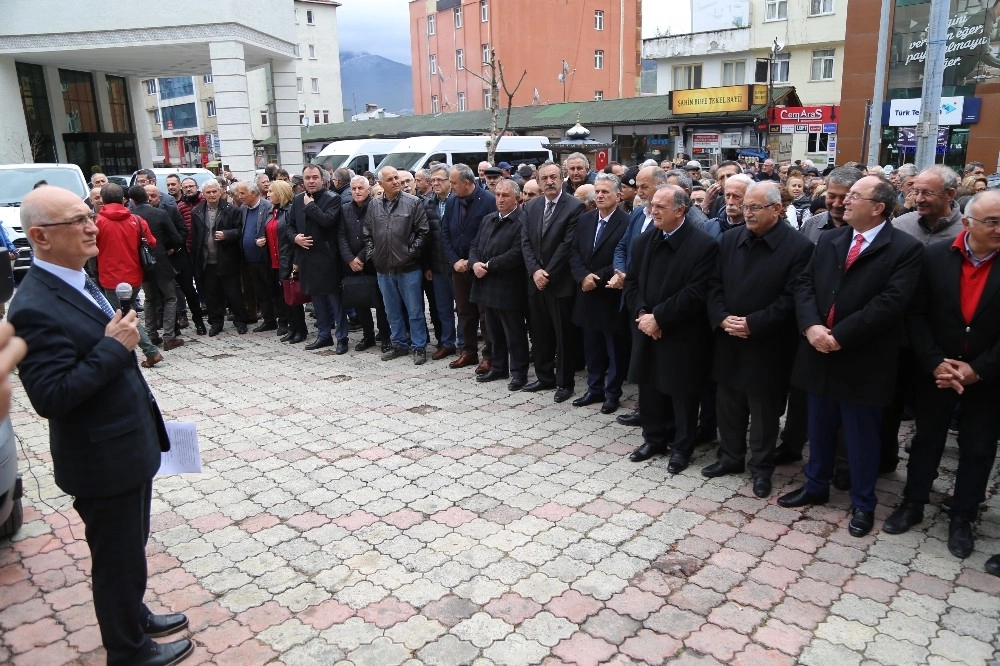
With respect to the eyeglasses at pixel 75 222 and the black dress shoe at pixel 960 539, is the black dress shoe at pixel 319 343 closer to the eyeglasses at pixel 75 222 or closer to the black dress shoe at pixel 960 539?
the eyeglasses at pixel 75 222

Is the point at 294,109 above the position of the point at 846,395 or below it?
above

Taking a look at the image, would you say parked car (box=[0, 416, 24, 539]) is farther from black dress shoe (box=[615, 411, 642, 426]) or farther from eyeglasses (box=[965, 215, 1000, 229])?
eyeglasses (box=[965, 215, 1000, 229])

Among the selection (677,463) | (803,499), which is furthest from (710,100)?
(803,499)

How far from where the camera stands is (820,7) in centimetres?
3531

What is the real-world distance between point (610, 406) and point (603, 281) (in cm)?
110

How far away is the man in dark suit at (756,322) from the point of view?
14.3 ft

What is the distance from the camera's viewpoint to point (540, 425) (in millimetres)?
5922

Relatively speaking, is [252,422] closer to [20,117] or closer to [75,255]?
[75,255]

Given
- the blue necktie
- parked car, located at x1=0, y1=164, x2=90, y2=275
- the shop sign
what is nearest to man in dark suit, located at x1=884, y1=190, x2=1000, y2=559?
the blue necktie

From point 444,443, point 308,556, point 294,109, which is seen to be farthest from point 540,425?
point 294,109

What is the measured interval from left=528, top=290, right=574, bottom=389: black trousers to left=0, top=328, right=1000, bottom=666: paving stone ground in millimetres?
783

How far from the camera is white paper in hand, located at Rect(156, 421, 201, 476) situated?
11.0 ft

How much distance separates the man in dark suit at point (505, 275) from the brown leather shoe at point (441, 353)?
1.09 meters

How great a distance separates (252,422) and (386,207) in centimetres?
269
